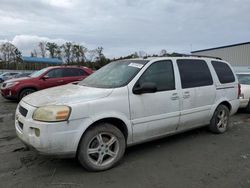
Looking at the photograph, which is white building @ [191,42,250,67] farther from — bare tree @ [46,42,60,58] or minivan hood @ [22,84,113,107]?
bare tree @ [46,42,60,58]

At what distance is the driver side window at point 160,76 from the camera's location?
166 inches

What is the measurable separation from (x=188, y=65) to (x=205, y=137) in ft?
5.50

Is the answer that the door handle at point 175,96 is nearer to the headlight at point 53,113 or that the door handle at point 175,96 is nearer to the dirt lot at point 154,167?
the dirt lot at point 154,167

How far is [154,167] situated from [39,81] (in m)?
7.58

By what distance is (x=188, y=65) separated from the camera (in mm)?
4965

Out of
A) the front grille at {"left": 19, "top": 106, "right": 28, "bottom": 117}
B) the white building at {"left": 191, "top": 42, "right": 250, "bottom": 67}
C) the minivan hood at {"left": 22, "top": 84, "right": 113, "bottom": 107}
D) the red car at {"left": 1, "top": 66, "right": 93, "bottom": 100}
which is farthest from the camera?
the white building at {"left": 191, "top": 42, "right": 250, "bottom": 67}

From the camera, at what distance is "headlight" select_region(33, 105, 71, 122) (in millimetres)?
3226

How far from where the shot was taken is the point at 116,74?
440 cm

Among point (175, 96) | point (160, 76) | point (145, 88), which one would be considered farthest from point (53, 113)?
point (175, 96)

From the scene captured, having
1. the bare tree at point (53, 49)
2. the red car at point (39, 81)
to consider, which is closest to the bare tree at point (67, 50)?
the bare tree at point (53, 49)

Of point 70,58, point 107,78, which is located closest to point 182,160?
point 107,78

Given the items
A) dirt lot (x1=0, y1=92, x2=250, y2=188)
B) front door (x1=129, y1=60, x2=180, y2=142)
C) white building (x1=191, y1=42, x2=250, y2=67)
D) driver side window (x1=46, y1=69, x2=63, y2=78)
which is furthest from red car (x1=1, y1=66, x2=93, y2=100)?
white building (x1=191, y1=42, x2=250, y2=67)

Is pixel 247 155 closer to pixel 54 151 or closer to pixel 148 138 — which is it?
pixel 148 138

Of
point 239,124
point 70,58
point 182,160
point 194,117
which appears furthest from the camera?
point 70,58
